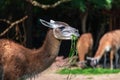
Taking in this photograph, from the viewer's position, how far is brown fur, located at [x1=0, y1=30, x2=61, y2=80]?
7.72 m

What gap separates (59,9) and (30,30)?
165 centimetres

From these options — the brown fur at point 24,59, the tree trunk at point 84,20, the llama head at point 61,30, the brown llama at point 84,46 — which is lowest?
the brown llama at point 84,46

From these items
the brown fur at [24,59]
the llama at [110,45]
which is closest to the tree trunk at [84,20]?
the llama at [110,45]

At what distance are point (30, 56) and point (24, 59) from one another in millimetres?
138

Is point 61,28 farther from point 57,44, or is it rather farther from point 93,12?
point 93,12

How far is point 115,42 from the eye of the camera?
1877 cm

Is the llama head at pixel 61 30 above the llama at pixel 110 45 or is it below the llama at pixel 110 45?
above

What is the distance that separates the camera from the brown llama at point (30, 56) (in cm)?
773

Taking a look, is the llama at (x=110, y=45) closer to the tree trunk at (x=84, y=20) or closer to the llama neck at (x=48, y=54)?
the tree trunk at (x=84, y=20)

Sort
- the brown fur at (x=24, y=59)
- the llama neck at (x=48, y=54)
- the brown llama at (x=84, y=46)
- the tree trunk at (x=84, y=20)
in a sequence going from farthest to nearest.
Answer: the tree trunk at (x=84, y=20) < the brown llama at (x=84, y=46) < the llama neck at (x=48, y=54) < the brown fur at (x=24, y=59)

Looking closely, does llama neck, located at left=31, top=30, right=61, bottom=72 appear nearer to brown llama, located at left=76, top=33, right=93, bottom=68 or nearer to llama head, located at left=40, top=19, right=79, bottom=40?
llama head, located at left=40, top=19, right=79, bottom=40

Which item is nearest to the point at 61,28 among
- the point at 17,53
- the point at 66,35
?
the point at 66,35

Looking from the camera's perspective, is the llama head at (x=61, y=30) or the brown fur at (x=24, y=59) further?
the llama head at (x=61, y=30)

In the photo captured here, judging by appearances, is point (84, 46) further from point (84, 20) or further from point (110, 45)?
point (84, 20)
